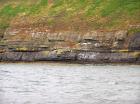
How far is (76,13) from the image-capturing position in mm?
88750

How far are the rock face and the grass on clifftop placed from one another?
2681mm

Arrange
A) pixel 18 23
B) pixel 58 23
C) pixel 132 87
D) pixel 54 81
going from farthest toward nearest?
pixel 18 23
pixel 58 23
pixel 54 81
pixel 132 87

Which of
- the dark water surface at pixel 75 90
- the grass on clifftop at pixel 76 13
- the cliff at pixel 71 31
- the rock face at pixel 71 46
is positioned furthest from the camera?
the grass on clifftop at pixel 76 13

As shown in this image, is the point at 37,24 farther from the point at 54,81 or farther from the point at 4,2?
the point at 54,81

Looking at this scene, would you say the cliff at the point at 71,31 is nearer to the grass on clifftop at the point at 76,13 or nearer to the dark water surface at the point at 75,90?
the grass on clifftop at the point at 76,13

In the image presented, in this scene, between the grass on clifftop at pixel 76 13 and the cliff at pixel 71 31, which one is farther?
the grass on clifftop at pixel 76 13

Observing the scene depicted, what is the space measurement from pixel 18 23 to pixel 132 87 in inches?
2265

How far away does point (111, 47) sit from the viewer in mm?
74188

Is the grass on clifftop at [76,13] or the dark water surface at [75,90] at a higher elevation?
the grass on clifftop at [76,13]

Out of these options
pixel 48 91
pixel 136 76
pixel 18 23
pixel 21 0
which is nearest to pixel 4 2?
pixel 21 0

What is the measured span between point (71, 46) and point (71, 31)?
525cm

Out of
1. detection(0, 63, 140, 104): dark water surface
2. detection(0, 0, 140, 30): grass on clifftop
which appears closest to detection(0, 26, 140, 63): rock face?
detection(0, 0, 140, 30): grass on clifftop

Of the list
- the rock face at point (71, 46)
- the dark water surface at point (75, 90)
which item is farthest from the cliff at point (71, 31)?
the dark water surface at point (75, 90)

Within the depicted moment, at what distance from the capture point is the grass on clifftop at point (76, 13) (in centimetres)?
8169
